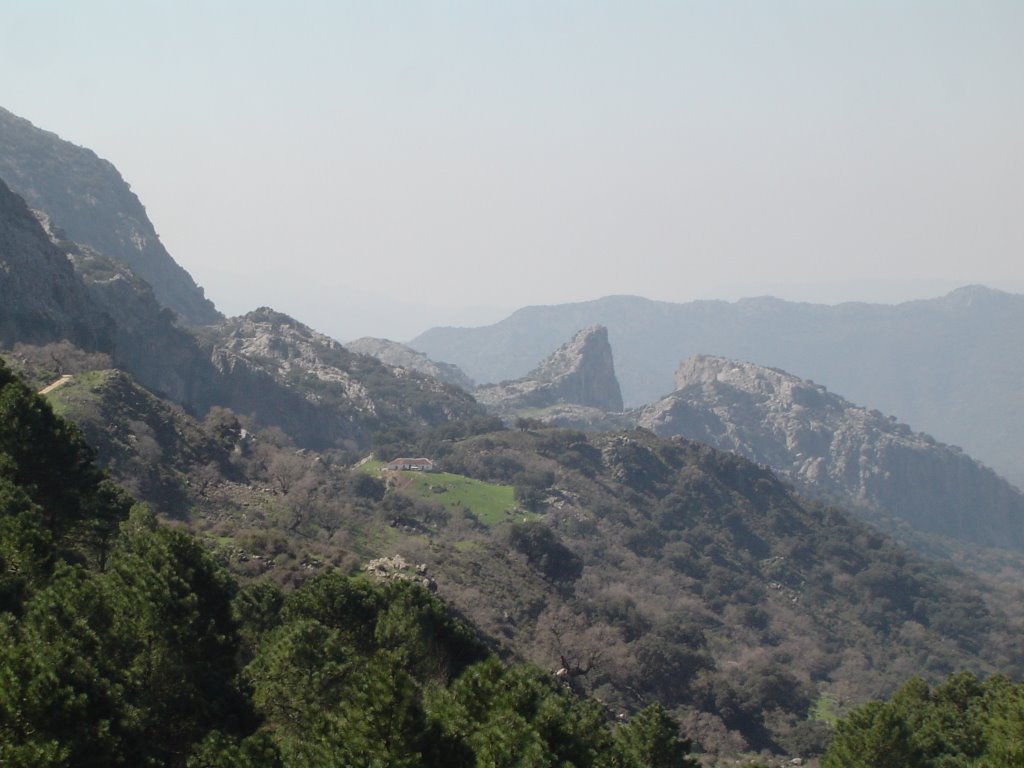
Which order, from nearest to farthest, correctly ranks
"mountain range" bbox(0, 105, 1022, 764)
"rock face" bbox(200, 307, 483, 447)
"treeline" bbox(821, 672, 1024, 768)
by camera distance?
1. "treeline" bbox(821, 672, 1024, 768)
2. "mountain range" bbox(0, 105, 1022, 764)
3. "rock face" bbox(200, 307, 483, 447)

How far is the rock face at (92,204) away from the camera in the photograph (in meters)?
161

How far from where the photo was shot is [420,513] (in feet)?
305

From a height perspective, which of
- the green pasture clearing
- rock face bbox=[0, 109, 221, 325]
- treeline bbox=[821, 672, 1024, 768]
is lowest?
the green pasture clearing

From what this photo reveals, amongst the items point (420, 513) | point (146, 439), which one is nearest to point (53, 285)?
point (146, 439)

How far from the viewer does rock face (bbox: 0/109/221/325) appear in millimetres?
161125

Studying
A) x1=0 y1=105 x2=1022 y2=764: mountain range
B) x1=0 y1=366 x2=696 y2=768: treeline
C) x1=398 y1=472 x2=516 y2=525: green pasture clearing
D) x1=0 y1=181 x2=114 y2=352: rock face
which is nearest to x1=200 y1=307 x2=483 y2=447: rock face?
x1=0 y1=105 x2=1022 y2=764: mountain range

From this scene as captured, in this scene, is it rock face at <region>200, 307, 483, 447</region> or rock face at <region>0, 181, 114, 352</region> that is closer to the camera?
rock face at <region>0, 181, 114, 352</region>

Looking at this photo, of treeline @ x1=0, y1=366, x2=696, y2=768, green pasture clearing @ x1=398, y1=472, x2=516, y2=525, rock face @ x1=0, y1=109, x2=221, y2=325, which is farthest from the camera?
rock face @ x1=0, y1=109, x2=221, y2=325

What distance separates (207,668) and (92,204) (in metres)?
160

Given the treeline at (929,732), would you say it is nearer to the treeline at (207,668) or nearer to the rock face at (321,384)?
the treeline at (207,668)

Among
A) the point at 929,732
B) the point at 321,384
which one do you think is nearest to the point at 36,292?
the point at 321,384

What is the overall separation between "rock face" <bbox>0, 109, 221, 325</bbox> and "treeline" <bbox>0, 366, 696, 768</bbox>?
133 meters

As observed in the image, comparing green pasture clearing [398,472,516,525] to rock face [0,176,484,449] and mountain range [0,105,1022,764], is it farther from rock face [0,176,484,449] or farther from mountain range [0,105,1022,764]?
rock face [0,176,484,449]

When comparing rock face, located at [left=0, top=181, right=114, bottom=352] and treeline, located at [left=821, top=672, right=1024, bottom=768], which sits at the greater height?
rock face, located at [left=0, top=181, right=114, bottom=352]
